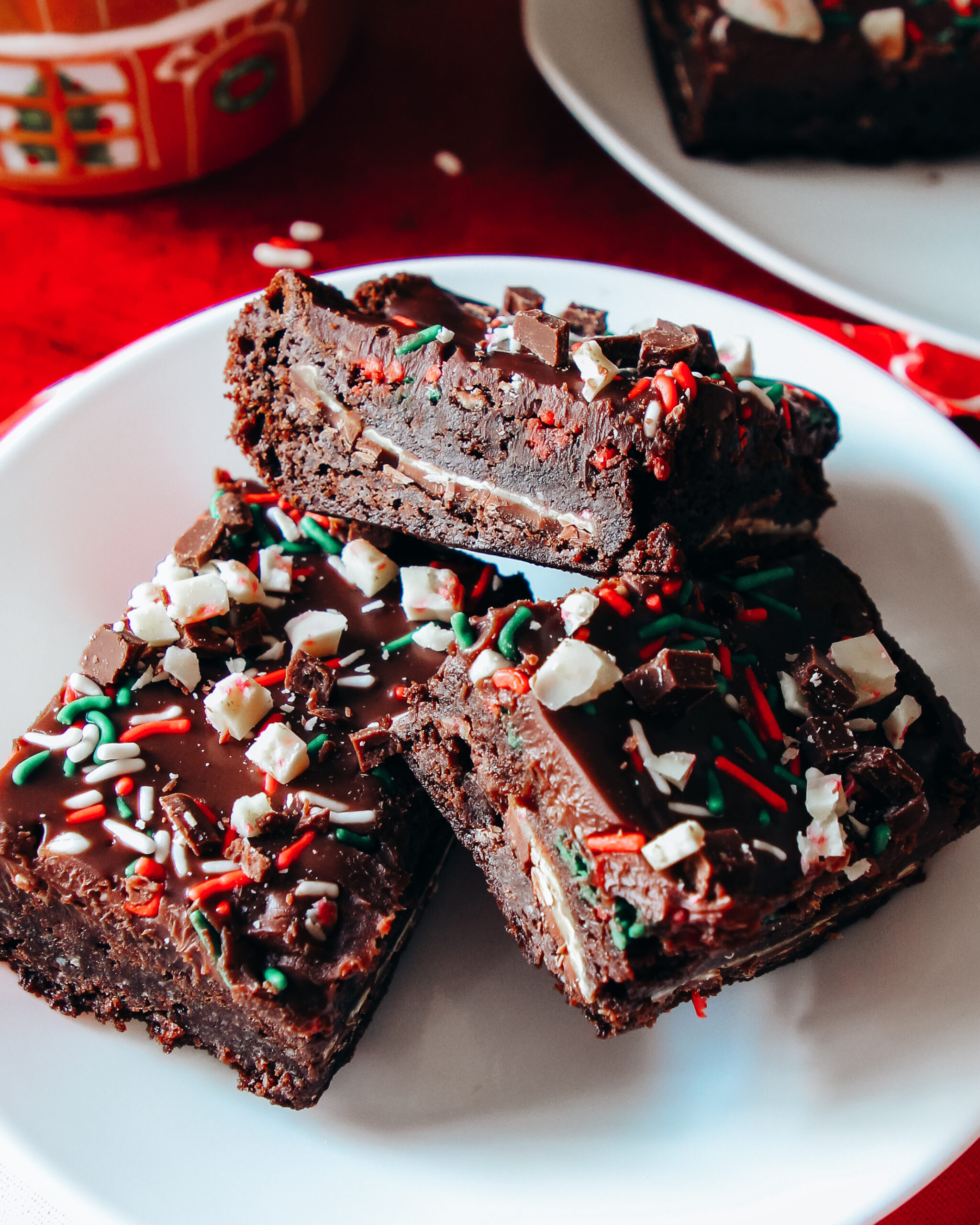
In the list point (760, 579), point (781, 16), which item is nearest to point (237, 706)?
point (760, 579)

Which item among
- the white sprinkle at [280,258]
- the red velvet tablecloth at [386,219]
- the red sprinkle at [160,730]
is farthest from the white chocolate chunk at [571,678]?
the white sprinkle at [280,258]

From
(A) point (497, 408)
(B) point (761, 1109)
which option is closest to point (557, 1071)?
(B) point (761, 1109)

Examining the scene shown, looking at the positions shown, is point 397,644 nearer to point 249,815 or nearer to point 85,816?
point 249,815

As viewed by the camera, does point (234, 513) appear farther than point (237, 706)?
Yes

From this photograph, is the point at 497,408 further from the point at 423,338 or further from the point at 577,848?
the point at 577,848

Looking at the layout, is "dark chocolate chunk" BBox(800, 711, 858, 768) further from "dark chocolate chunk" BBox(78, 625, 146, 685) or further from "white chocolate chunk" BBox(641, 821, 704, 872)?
"dark chocolate chunk" BBox(78, 625, 146, 685)
